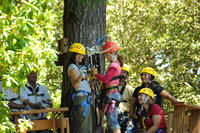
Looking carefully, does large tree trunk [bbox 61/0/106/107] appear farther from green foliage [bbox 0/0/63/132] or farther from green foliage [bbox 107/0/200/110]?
green foliage [bbox 107/0/200/110]

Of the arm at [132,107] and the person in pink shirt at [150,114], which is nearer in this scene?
the person in pink shirt at [150,114]

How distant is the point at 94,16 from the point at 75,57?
129 centimetres

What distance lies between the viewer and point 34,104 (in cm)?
754

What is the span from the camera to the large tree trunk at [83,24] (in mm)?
8148

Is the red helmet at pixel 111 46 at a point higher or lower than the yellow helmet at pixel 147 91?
higher

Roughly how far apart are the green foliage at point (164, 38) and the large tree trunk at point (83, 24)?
2965 mm

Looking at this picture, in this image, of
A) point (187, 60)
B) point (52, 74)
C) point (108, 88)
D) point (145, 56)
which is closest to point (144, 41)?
point (145, 56)

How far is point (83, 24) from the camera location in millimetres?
8164

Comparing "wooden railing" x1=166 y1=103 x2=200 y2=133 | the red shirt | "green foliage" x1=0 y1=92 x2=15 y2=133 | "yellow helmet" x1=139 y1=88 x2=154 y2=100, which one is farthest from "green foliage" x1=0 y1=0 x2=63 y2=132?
"wooden railing" x1=166 y1=103 x2=200 y2=133

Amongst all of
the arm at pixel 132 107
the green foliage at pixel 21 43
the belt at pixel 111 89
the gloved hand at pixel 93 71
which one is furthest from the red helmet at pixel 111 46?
the green foliage at pixel 21 43

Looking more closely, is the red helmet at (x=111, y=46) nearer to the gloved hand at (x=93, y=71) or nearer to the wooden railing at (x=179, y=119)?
the gloved hand at (x=93, y=71)

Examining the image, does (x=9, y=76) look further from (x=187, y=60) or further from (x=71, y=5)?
(x=187, y=60)

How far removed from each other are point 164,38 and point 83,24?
17.3 ft

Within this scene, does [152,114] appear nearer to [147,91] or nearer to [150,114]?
[150,114]
